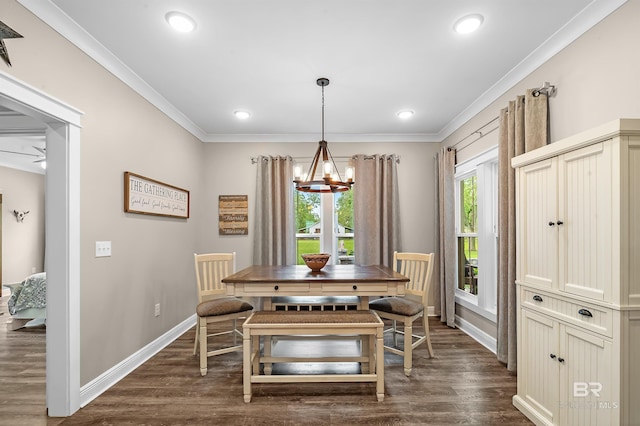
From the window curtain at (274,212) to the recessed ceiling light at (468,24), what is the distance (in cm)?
287

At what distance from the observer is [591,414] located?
66.0 inches

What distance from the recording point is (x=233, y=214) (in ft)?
15.7

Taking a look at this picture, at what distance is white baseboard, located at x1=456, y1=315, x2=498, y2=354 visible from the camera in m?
3.36

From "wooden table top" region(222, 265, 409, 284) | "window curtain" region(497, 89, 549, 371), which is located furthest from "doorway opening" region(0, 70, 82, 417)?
"window curtain" region(497, 89, 549, 371)

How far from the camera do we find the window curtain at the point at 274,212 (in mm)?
4668

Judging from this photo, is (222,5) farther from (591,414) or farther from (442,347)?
(442,347)

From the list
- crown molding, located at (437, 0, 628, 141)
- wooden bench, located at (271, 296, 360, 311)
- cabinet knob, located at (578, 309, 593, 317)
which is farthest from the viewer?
wooden bench, located at (271, 296, 360, 311)

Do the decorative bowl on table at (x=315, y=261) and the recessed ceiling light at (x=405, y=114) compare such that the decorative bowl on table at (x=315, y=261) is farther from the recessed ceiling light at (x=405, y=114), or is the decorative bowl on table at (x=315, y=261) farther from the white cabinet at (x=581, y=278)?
the recessed ceiling light at (x=405, y=114)

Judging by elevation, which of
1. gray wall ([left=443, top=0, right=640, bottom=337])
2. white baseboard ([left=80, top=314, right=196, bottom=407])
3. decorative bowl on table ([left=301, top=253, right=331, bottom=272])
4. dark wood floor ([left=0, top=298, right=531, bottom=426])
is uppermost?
gray wall ([left=443, top=0, right=640, bottom=337])

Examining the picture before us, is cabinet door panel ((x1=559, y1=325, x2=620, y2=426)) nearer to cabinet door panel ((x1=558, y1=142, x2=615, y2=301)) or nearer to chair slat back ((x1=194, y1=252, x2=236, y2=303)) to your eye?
cabinet door panel ((x1=558, y1=142, x2=615, y2=301))

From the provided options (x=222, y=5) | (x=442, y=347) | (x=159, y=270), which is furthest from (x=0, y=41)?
(x=442, y=347)

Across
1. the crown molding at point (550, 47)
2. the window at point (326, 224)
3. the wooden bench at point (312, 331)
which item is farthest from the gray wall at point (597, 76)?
the window at point (326, 224)

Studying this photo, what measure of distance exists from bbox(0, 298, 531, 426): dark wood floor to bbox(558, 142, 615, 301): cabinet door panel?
3.57 feet

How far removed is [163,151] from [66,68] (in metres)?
1.40
